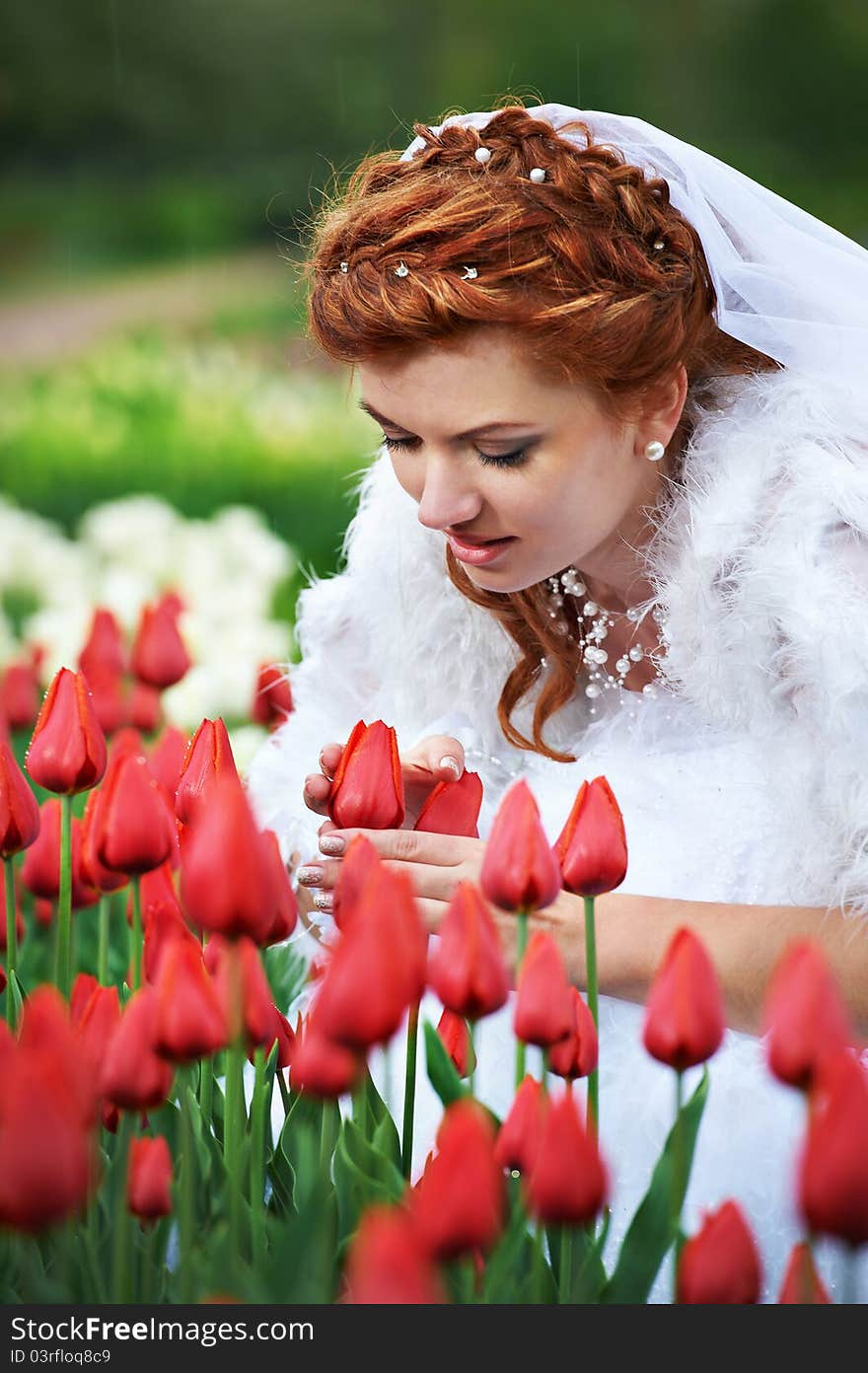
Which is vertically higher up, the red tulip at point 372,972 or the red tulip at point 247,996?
the red tulip at point 372,972

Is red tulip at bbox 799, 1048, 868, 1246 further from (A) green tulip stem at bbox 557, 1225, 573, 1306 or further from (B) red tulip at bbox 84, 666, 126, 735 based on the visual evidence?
(B) red tulip at bbox 84, 666, 126, 735

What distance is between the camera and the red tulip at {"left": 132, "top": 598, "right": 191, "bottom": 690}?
5.87ft

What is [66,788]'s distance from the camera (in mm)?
1029

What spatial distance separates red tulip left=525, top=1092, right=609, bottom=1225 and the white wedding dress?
0.23 metres

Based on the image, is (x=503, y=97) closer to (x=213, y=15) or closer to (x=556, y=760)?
(x=556, y=760)

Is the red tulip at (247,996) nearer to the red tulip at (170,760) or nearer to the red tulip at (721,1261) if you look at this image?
the red tulip at (721,1261)

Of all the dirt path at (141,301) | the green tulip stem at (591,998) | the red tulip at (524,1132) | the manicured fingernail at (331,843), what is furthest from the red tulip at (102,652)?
the dirt path at (141,301)

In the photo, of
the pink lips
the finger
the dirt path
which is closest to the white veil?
the pink lips

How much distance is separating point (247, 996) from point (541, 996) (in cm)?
17

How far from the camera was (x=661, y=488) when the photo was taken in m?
1.48

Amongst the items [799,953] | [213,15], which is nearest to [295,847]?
[799,953]

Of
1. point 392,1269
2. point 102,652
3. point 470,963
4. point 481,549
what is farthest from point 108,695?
point 392,1269

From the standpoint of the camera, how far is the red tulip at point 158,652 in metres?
1.79

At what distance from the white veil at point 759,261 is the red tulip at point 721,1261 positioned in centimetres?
92
